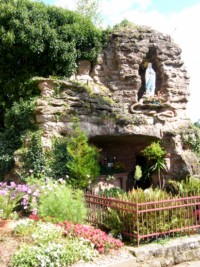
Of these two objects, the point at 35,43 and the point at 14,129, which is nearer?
the point at 14,129

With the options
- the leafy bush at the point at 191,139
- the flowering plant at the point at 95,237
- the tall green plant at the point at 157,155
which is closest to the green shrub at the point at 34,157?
the flowering plant at the point at 95,237

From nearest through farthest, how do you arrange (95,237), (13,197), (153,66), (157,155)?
(95,237) < (13,197) < (157,155) < (153,66)

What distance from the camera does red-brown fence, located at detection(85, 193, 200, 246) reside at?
6.50 m

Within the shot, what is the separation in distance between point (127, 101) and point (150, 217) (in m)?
8.75

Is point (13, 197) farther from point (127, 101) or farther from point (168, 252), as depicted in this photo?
point (127, 101)

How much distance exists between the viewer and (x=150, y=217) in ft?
21.7

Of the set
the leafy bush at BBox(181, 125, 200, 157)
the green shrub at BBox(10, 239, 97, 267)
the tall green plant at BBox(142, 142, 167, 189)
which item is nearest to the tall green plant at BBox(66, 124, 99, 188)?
the tall green plant at BBox(142, 142, 167, 189)

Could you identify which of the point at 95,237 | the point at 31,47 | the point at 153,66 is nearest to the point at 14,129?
the point at 31,47

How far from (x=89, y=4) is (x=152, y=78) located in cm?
1183

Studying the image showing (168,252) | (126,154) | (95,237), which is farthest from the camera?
(126,154)

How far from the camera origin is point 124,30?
49.5 ft

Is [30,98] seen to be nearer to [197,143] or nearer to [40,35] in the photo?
[40,35]

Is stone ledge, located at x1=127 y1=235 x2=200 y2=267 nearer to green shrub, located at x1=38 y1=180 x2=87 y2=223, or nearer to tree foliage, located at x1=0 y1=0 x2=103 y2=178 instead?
green shrub, located at x1=38 y1=180 x2=87 y2=223

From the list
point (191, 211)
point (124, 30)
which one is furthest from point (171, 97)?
point (191, 211)
